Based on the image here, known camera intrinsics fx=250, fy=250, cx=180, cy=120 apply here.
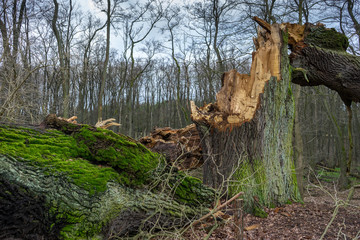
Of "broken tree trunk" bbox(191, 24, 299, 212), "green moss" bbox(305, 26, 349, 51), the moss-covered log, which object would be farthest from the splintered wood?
the moss-covered log

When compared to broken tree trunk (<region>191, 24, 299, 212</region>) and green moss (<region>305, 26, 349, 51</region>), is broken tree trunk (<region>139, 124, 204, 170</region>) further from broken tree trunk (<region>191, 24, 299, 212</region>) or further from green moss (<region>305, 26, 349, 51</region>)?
green moss (<region>305, 26, 349, 51</region>)

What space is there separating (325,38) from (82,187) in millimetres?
4989

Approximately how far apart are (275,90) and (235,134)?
1039 millimetres

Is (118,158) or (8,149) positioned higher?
(8,149)

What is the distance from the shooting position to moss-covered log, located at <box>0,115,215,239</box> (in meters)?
2.03

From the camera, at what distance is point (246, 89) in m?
4.47

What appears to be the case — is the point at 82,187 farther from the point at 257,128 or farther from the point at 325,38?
the point at 325,38

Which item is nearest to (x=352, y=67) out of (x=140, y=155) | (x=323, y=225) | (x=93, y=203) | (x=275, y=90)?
(x=275, y=90)

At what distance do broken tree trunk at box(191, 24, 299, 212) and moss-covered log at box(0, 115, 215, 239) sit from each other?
86 cm

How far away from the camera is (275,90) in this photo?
4.26 meters

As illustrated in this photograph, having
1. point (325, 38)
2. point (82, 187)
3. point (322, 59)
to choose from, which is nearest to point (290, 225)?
point (82, 187)

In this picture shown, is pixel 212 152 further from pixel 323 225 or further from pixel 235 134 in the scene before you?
pixel 323 225

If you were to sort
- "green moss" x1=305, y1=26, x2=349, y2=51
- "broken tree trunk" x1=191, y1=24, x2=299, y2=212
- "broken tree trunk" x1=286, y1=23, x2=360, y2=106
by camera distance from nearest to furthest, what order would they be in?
Answer: "broken tree trunk" x1=191, y1=24, x2=299, y2=212
"broken tree trunk" x1=286, y1=23, x2=360, y2=106
"green moss" x1=305, y1=26, x2=349, y2=51

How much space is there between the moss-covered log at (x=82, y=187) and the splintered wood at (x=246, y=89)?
1.35m
